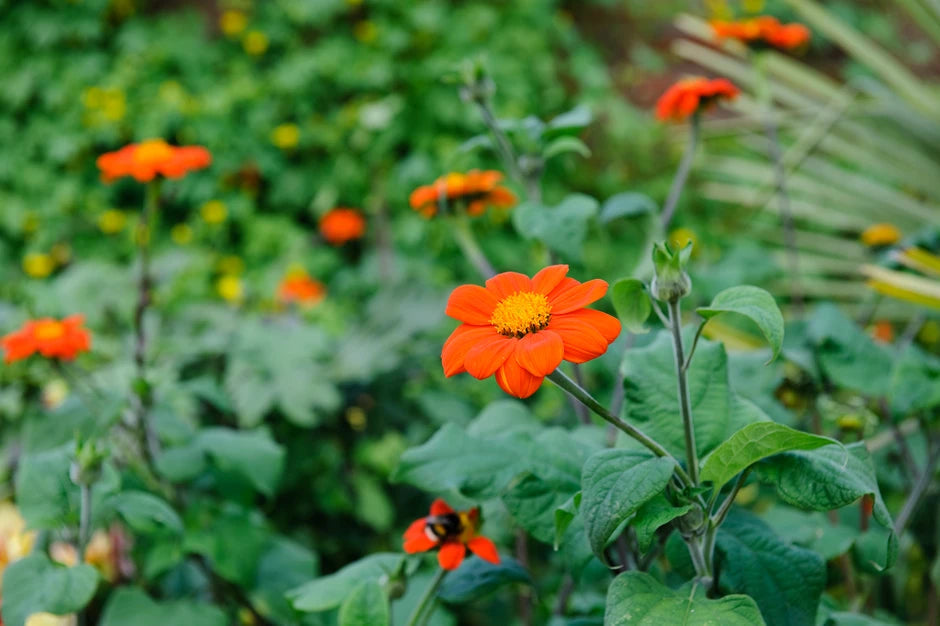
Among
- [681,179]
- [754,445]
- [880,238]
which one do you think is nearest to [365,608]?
[754,445]

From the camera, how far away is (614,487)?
1.77 ft

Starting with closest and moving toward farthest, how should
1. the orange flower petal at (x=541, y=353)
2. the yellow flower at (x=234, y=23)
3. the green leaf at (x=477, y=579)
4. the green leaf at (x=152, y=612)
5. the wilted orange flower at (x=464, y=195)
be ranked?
the orange flower petal at (x=541, y=353), the green leaf at (x=477, y=579), the green leaf at (x=152, y=612), the wilted orange flower at (x=464, y=195), the yellow flower at (x=234, y=23)

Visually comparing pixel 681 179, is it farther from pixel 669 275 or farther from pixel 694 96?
pixel 669 275

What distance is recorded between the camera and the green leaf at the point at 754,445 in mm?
525

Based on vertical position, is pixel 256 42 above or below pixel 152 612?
above

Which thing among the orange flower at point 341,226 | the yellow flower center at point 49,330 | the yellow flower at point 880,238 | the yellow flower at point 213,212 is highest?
the yellow flower at point 880,238

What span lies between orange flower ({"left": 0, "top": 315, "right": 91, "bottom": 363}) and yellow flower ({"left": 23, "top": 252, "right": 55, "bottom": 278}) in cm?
154

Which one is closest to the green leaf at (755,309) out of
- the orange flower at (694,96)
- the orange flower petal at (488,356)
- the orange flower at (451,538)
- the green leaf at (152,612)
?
the orange flower petal at (488,356)

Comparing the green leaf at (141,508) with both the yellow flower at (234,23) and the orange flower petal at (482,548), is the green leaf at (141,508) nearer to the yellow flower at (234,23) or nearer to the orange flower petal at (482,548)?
the orange flower petal at (482,548)

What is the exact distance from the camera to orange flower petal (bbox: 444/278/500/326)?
595 millimetres

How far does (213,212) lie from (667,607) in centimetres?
216

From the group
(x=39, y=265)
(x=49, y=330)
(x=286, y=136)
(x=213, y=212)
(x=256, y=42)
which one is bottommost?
(x=39, y=265)

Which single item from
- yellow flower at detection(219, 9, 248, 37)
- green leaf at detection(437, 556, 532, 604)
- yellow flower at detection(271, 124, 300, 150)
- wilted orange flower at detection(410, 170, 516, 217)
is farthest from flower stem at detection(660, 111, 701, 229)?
yellow flower at detection(219, 9, 248, 37)

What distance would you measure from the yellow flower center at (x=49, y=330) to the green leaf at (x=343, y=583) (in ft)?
1.56
